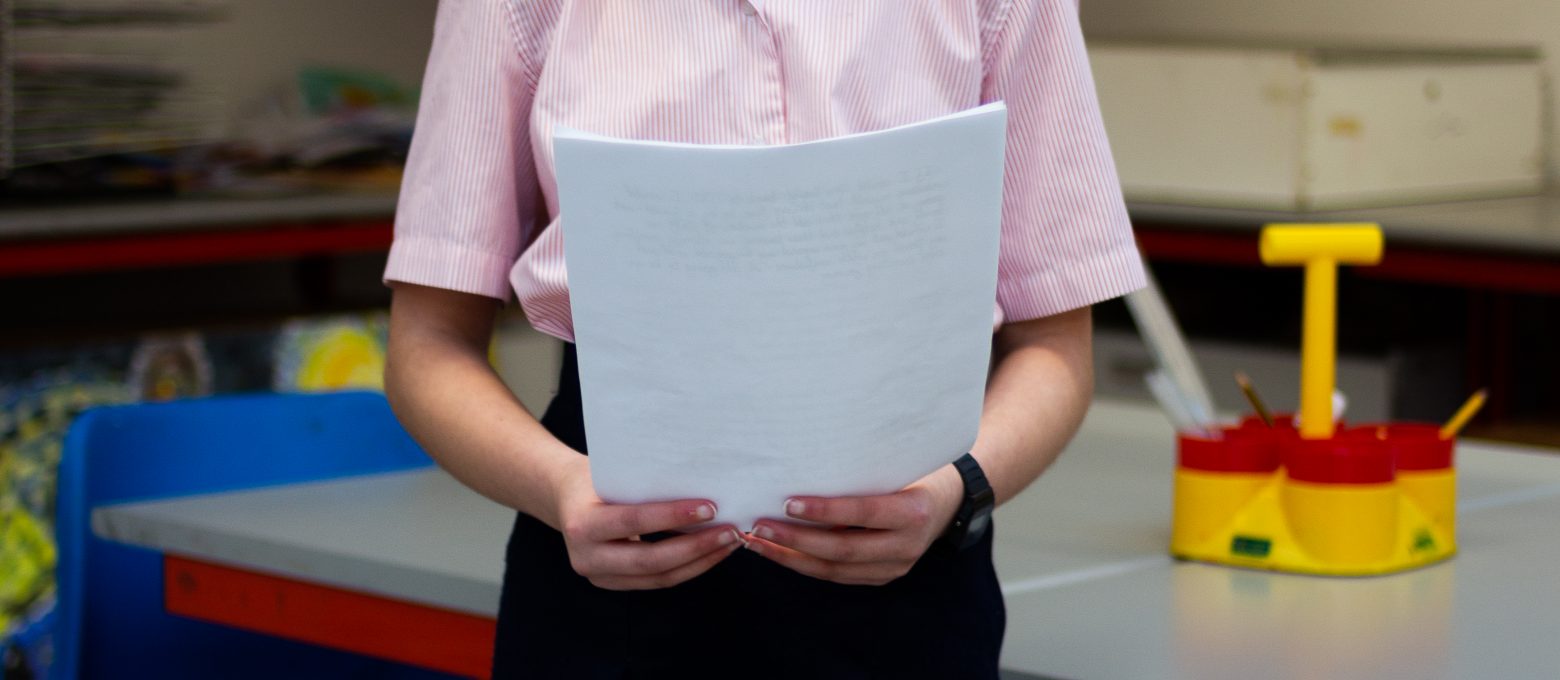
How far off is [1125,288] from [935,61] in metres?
0.16

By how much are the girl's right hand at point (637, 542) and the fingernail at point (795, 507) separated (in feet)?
0.09

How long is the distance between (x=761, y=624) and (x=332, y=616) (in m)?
0.64

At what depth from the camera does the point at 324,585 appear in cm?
141

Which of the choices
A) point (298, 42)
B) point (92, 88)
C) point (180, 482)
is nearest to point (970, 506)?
point (180, 482)

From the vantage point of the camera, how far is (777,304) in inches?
28.1

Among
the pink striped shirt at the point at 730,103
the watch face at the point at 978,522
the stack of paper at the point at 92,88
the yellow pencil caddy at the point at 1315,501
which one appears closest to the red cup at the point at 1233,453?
the yellow pencil caddy at the point at 1315,501

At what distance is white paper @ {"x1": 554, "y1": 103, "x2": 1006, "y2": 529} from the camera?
2.27ft

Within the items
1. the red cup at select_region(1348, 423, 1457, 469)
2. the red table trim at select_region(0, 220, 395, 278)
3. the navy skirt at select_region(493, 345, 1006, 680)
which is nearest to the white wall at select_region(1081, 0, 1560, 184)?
the red table trim at select_region(0, 220, 395, 278)

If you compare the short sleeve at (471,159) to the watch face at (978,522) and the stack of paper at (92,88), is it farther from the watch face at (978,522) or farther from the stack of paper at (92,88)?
the stack of paper at (92,88)

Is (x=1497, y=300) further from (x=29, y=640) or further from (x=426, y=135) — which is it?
(x=426, y=135)

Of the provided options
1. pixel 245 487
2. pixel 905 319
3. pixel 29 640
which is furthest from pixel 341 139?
pixel 905 319

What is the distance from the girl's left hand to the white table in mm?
290

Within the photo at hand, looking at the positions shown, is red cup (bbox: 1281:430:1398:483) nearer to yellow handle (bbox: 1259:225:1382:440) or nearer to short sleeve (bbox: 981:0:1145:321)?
yellow handle (bbox: 1259:225:1382:440)

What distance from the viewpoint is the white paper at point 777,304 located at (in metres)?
0.69
